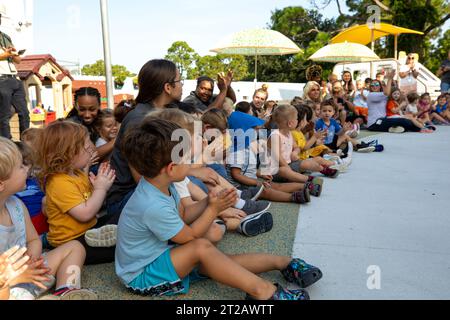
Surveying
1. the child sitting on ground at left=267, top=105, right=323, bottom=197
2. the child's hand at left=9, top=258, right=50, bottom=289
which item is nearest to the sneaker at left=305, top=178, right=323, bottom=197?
the child sitting on ground at left=267, top=105, right=323, bottom=197

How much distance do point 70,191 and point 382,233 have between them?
2.26 metres

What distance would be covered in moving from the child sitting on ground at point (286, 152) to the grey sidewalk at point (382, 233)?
8.6 inches

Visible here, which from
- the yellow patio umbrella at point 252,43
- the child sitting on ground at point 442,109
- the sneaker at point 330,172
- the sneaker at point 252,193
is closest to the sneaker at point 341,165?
the sneaker at point 330,172

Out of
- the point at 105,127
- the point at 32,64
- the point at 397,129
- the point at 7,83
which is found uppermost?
the point at 32,64

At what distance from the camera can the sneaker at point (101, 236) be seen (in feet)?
8.18

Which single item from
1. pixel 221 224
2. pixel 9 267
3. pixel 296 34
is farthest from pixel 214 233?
pixel 296 34

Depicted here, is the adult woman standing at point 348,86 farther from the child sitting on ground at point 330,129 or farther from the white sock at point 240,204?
the white sock at point 240,204

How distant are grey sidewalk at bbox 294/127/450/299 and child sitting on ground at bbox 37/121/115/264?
51.4 inches

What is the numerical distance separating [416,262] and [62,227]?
7.29 ft

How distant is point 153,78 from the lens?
312 centimetres

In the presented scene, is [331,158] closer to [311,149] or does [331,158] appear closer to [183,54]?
[311,149]

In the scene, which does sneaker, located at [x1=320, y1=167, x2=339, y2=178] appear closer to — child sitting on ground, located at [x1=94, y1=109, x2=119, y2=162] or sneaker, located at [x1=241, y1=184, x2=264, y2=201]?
sneaker, located at [x1=241, y1=184, x2=264, y2=201]

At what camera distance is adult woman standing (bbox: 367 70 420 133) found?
9734 mm

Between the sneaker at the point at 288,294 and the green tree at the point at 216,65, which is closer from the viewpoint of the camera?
the sneaker at the point at 288,294
